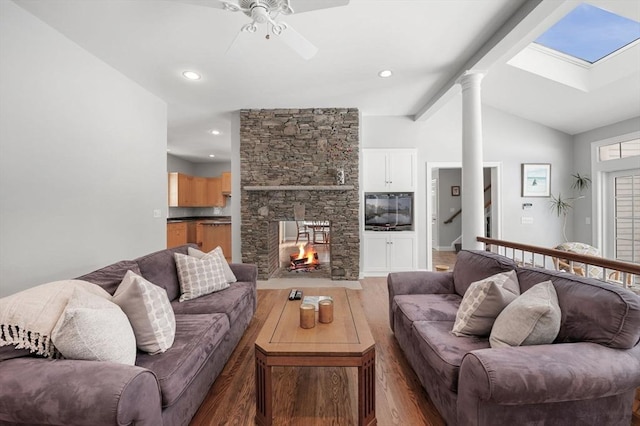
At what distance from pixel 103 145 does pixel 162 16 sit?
161cm

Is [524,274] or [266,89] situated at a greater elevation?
[266,89]

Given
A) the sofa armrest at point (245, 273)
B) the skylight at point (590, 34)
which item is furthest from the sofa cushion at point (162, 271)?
the skylight at point (590, 34)

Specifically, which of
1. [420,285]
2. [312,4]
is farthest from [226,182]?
[312,4]

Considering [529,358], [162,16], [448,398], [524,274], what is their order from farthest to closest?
1. [162,16]
2. [524,274]
3. [448,398]
4. [529,358]

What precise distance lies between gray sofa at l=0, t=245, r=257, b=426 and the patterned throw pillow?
434mm

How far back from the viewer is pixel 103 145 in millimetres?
3080

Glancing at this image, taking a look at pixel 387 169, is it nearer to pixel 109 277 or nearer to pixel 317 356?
pixel 317 356

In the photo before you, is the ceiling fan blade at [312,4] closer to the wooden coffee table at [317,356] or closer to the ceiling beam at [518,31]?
the ceiling beam at [518,31]

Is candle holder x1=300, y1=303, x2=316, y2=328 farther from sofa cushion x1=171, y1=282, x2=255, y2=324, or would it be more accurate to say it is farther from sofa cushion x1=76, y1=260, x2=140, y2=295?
sofa cushion x1=76, y1=260, x2=140, y2=295

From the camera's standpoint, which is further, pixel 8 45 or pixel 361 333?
pixel 8 45

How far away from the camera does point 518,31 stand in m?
2.39

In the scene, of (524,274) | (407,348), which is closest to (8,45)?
(407,348)

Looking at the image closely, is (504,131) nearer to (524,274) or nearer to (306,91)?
(306,91)

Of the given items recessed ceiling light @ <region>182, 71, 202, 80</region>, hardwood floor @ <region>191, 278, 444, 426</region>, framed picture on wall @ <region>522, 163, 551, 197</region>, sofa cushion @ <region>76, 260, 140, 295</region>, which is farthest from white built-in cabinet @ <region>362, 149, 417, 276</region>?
sofa cushion @ <region>76, 260, 140, 295</region>
